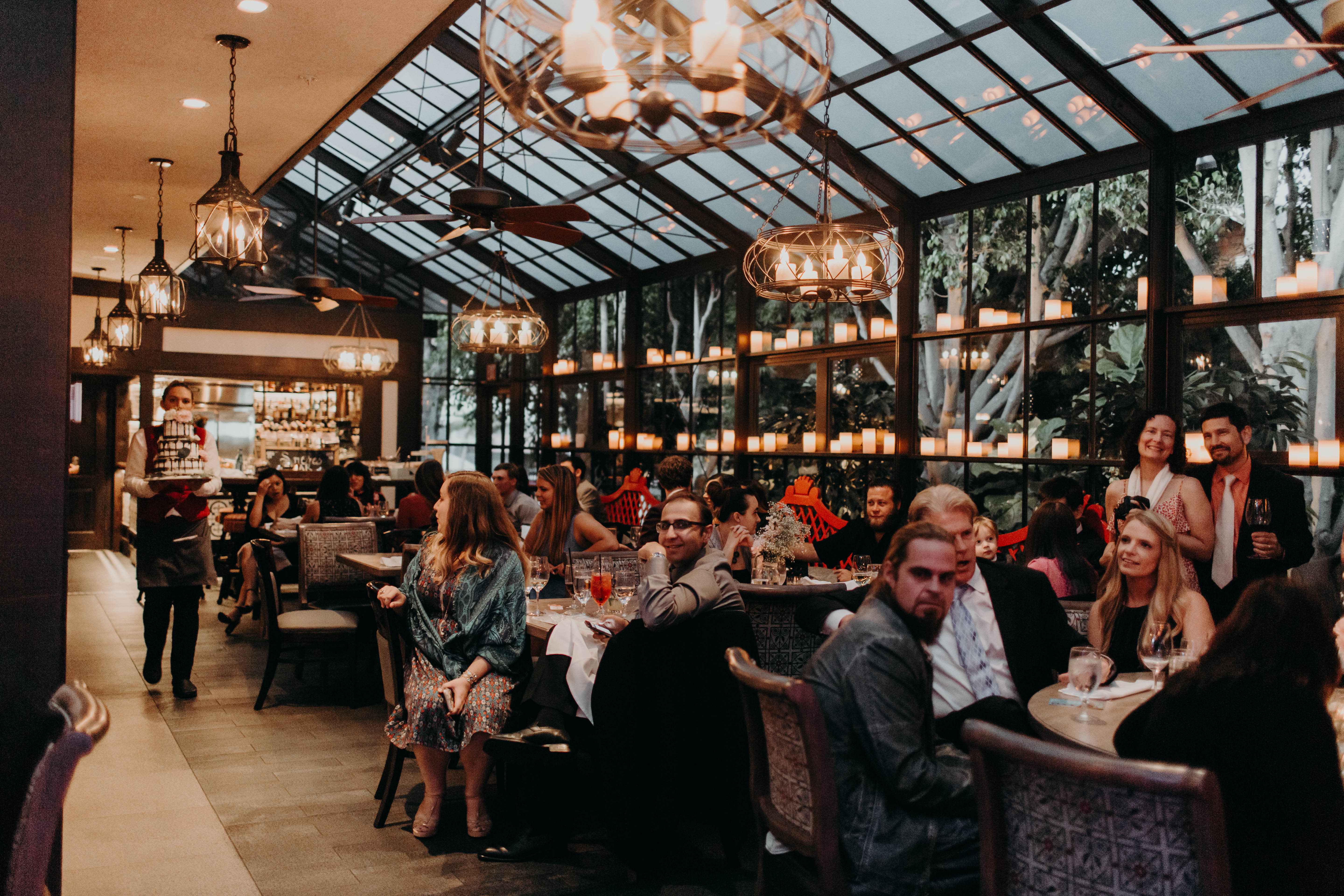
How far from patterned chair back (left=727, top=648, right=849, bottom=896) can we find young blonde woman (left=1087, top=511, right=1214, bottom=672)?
140 cm

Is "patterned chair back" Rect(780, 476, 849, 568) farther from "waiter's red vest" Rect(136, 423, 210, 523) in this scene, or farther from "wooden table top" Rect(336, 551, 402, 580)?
"waiter's red vest" Rect(136, 423, 210, 523)

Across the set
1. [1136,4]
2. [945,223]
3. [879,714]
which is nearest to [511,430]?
[945,223]

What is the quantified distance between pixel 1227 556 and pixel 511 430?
12280 millimetres

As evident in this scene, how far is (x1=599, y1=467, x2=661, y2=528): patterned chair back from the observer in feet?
38.9

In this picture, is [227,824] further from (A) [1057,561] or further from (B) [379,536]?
(B) [379,536]

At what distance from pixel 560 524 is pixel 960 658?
3381mm

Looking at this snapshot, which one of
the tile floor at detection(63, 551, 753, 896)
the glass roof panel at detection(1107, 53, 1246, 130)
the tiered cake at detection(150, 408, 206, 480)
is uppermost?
the glass roof panel at detection(1107, 53, 1246, 130)

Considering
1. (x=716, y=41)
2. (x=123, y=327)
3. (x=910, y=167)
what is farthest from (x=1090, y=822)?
(x=123, y=327)

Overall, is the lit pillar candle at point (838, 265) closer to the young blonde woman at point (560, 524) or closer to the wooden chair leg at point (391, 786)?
the young blonde woman at point (560, 524)

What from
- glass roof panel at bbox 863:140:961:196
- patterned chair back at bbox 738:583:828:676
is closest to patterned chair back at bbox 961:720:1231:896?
patterned chair back at bbox 738:583:828:676

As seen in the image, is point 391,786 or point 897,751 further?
point 391,786

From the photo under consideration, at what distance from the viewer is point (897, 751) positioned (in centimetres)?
237

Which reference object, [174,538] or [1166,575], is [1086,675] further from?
[174,538]

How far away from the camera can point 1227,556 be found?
493 cm
